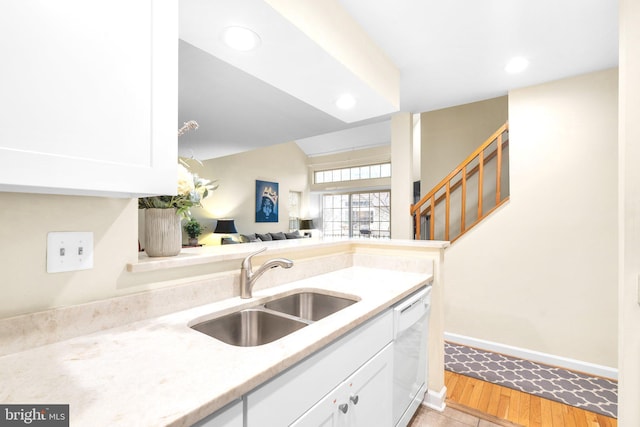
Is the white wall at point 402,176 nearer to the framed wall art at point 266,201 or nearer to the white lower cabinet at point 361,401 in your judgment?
the white lower cabinet at point 361,401

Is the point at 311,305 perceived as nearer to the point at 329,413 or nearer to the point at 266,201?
the point at 329,413

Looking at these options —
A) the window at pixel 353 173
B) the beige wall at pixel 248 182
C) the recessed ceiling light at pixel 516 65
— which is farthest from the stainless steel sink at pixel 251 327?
the window at pixel 353 173

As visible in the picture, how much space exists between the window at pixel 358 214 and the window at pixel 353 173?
47cm

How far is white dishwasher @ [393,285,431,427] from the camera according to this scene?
1468 millimetres

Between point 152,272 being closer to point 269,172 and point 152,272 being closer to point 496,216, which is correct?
point 496,216

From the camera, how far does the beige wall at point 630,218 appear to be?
1.19 meters

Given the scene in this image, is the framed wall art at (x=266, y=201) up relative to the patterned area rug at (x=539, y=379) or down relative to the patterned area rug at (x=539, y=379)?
up

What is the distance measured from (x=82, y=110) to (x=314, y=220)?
856cm

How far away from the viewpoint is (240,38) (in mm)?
1393

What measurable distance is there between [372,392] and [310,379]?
1.61ft

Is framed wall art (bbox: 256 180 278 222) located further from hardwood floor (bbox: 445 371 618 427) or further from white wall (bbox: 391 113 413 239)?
hardwood floor (bbox: 445 371 618 427)

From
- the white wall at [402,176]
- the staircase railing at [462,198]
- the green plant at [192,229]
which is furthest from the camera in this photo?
the green plant at [192,229]

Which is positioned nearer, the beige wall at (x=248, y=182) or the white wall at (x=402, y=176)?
the white wall at (x=402, y=176)

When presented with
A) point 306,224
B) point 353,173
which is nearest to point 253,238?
point 306,224
